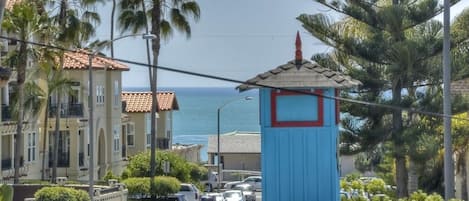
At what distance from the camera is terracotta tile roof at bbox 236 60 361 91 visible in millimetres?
13539

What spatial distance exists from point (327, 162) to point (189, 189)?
25996mm

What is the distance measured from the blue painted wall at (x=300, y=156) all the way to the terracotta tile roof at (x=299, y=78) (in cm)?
17

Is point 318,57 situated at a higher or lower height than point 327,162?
higher

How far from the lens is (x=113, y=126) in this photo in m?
51.2

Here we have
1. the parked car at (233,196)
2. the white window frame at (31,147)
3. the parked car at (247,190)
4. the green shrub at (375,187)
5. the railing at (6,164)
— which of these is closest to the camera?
the green shrub at (375,187)

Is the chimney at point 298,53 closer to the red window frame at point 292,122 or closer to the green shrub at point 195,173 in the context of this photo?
the red window frame at point 292,122

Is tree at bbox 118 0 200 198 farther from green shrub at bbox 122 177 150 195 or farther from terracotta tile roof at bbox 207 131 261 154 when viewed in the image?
terracotta tile roof at bbox 207 131 261 154

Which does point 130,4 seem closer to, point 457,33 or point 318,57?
point 318,57

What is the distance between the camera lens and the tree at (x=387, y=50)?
29578mm

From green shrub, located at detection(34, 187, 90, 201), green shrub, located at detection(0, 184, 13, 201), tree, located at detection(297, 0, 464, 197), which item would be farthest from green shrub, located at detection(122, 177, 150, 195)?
green shrub, located at detection(0, 184, 13, 201)

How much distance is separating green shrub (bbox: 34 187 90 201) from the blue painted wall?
14.5 metres

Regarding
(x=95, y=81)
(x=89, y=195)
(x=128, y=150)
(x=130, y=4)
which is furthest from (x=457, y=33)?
(x=128, y=150)

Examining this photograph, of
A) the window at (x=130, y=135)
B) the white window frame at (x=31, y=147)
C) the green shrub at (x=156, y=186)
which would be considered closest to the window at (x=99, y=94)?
the white window frame at (x=31, y=147)

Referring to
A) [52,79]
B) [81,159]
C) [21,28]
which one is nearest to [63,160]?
[81,159]
